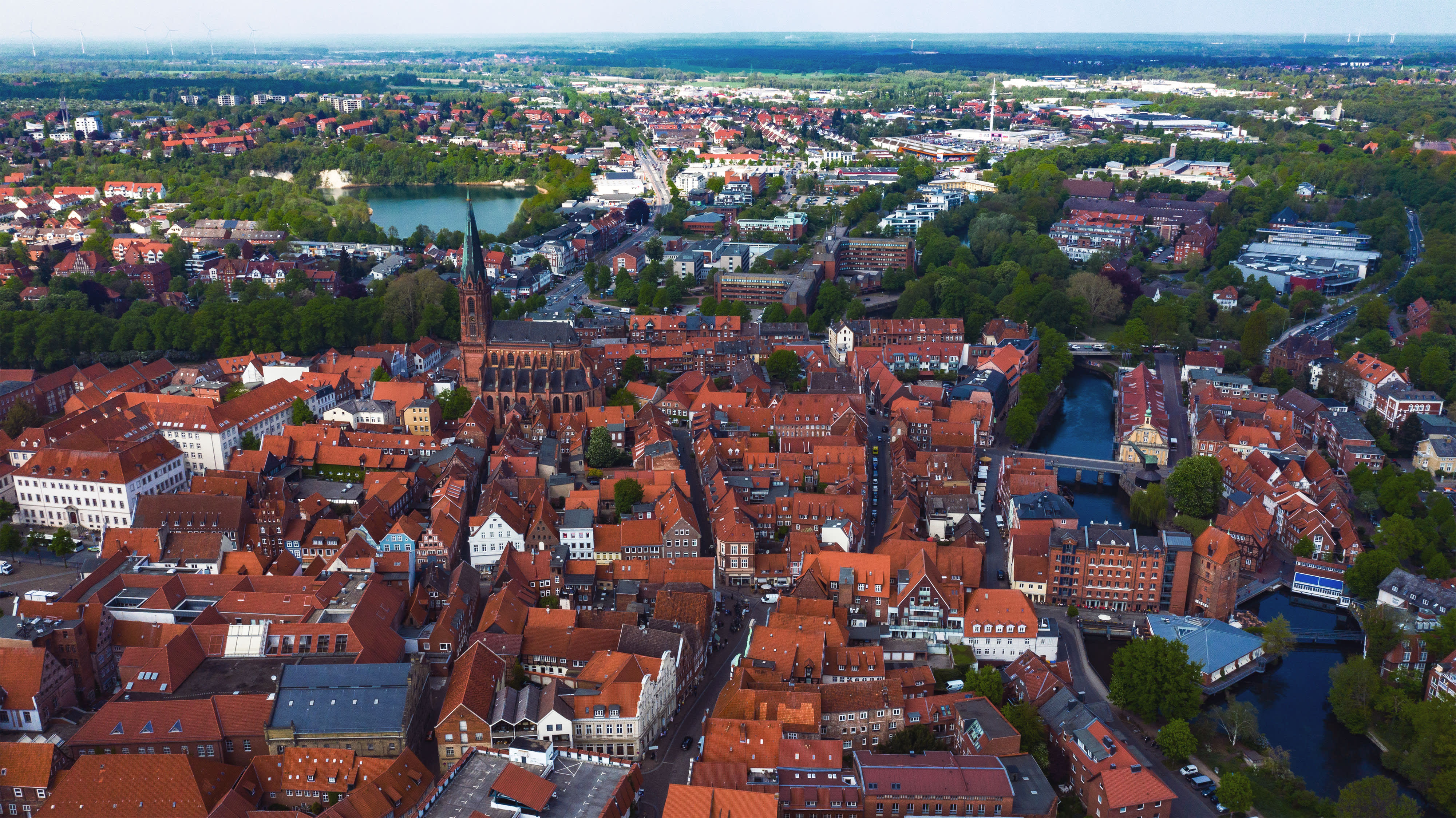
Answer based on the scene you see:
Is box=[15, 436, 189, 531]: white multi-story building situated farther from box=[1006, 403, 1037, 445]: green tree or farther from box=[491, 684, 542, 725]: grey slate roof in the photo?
box=[1006, 403, 1037, 445]: green tree

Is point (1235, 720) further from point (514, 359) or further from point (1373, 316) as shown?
point (1373, 316)

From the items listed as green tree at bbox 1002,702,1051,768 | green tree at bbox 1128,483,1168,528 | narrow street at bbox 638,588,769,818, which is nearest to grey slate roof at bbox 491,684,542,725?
narrow street at bbox 638,588,769,818

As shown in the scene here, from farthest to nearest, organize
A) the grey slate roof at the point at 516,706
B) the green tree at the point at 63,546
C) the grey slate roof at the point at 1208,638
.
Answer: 1. the green tree at the point at 63,546
2. the grey slate roof at the point at 1208,638
3. the grey slate roof at the point at 516,706

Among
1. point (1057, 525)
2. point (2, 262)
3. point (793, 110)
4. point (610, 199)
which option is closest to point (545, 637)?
point (1057, 525)

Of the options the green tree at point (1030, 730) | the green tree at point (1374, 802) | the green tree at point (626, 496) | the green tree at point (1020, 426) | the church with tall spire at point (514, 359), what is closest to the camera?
the green tree at point (1374, 802)

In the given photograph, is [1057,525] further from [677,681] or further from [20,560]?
[20,560]

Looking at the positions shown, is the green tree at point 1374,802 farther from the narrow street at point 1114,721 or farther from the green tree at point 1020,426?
the green tree at point 1020,426

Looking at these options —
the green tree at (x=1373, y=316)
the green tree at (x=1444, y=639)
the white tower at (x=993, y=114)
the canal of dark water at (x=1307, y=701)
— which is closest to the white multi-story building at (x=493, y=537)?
the canal of dark water at (x=1307, y=701)
